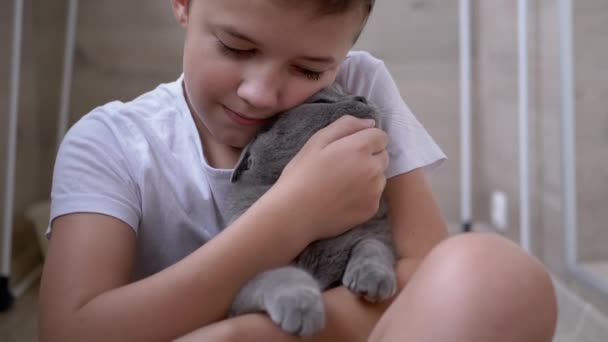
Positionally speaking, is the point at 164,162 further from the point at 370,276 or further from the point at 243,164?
→ the point at 370,276

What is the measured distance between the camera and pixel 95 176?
0.60 m

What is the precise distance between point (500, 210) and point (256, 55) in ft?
3.87

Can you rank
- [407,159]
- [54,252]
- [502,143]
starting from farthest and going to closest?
[502,143]
[407,159]
[54,252]

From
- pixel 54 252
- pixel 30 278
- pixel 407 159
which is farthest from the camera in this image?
pixel 30 278

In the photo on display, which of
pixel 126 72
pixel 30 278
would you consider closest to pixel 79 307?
pixel 30 278

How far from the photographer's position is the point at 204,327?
1.63 ft

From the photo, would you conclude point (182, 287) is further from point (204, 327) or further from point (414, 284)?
point (414, 284)

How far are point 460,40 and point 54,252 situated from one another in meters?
1.31

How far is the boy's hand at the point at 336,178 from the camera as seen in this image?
55cm

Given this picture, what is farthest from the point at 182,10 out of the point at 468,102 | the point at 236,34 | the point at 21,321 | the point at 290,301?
the point at 468,102

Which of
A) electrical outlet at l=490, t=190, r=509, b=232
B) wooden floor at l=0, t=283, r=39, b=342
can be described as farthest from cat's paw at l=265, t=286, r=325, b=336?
electrical outlet at l=490, t=190, r=509, b=232

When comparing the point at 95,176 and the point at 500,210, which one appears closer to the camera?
the point at 95,176

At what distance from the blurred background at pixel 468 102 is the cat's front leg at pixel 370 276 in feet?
2.33

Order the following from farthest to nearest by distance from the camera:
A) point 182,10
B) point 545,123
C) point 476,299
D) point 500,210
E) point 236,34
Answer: point 500,210 < point 545,123 < point 182,10 < point 236,34 < point 476,299
